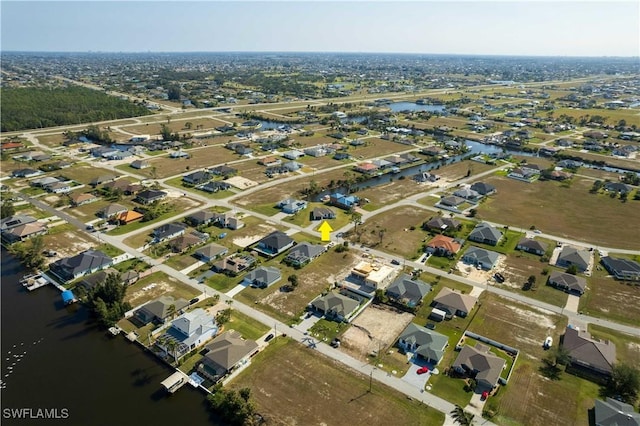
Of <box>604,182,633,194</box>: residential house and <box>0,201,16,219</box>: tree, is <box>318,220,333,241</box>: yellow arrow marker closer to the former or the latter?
<box>0,201,16,219</box>: tree

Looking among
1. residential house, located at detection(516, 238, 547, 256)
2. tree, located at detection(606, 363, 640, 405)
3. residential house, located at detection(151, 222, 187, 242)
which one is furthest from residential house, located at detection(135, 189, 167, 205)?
tree, located at detection(606, 363, 640, 405)

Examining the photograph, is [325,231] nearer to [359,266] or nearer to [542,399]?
[359,266]

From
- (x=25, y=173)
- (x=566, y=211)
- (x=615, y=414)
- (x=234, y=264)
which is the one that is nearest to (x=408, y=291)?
(x=615, y=414)

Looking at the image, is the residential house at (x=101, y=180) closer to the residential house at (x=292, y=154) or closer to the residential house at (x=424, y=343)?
the residential house at (x=292, y=154)

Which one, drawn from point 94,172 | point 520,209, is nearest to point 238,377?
point 520,209

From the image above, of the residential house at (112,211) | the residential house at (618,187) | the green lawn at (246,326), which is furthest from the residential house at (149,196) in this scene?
the residential house at (618,187)
